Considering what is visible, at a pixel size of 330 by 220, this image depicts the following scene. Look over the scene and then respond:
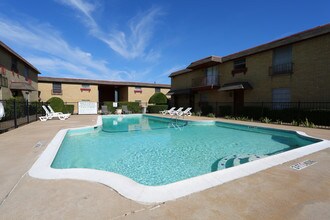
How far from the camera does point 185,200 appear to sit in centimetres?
257

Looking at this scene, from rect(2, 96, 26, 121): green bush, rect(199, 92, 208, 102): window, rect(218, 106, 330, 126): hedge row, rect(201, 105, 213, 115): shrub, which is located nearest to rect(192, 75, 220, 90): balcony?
rect(199, 92, 208, 102): window

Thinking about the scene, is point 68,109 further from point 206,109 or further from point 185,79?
point 206,109

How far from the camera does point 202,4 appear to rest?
45.8 feet

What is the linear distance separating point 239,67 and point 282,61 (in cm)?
423

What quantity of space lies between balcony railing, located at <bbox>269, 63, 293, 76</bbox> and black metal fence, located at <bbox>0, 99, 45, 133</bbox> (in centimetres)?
1800

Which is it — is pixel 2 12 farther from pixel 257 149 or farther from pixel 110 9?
pixel 257 149

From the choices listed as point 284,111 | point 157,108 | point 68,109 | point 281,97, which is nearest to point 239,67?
point 281,97

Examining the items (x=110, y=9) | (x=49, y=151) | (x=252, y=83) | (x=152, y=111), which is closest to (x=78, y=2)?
(x=110, y=9)

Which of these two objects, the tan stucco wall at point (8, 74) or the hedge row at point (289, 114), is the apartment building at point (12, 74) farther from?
the hedge row at point (289, 114)

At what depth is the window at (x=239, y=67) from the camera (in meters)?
17.7

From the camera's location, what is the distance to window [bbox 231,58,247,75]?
58.0ft

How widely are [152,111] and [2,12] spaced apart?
18522 mm

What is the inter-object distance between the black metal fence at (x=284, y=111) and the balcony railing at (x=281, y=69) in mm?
2437

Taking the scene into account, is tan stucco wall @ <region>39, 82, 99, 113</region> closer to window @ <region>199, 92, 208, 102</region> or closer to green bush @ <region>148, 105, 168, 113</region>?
green bush @ <region>148, 105, 168, 113</region>
